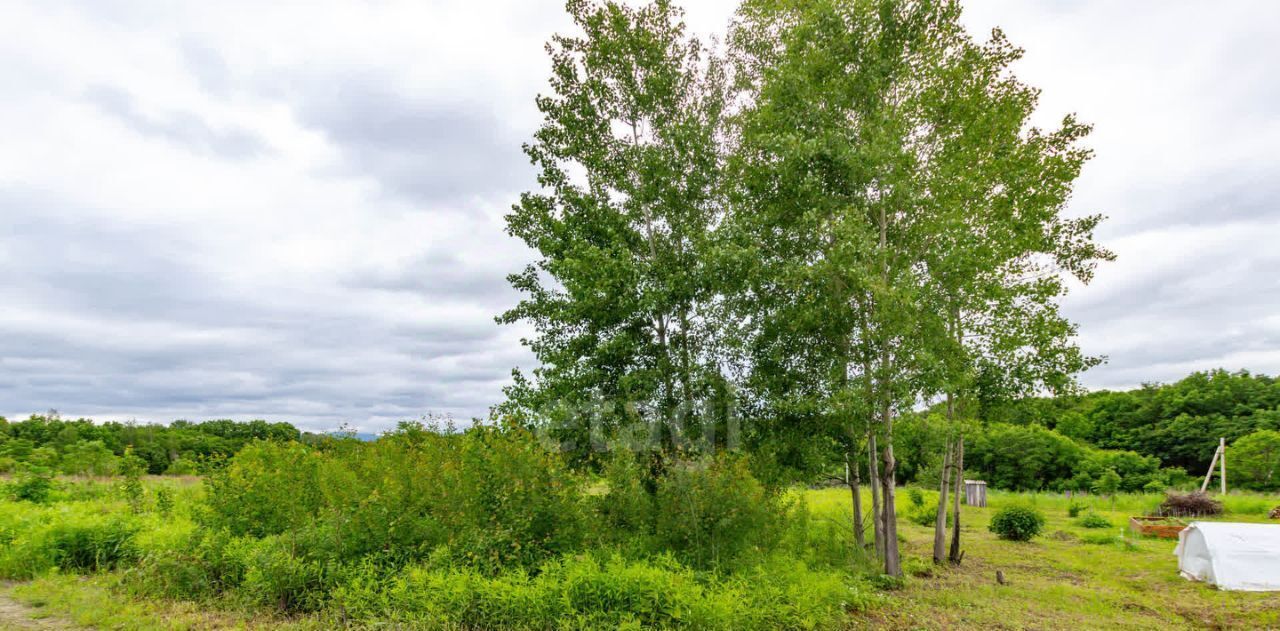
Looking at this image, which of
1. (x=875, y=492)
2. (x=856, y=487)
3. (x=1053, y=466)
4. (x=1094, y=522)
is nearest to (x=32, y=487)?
(x=856, y=487)

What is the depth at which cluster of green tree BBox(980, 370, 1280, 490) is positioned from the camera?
37656 millimetres

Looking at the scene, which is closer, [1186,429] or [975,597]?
[975,597]

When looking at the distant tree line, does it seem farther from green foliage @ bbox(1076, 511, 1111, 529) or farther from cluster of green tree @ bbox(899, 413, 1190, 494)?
green foliage @ bbox(1076, 511, 1111, 529)

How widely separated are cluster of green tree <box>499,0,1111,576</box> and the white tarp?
3946mm

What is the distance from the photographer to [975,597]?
10328 mm

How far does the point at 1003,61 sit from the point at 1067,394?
6.95 meters

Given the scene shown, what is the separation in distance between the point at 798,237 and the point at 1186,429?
175 feet

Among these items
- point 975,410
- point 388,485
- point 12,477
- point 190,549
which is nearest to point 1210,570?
point 975,410

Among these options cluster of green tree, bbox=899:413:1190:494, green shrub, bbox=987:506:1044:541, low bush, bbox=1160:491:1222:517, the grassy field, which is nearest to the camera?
the grassy field

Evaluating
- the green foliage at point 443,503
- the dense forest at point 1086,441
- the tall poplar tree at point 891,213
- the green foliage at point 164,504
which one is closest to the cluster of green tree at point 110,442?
the dense forest at point 1086,441

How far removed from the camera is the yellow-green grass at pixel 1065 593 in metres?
9.12

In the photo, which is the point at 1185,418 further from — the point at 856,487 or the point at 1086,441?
the point at 856,487

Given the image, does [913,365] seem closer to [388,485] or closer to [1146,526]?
[388,485]

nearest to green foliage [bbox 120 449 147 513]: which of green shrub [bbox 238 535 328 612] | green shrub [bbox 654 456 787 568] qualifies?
green shrub [bbox 238 535 328 612]
